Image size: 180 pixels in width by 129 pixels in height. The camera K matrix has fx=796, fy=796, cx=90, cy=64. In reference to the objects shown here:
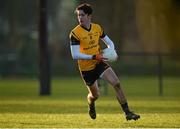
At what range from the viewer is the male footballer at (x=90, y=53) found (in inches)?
622

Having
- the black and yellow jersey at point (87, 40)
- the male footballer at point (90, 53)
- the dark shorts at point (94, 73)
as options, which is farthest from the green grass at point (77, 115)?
the black and yellow jersey at point (87, 40)

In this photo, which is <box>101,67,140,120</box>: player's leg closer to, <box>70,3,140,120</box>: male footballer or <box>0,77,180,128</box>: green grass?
<box>70,3,140,120</box>: male footballer

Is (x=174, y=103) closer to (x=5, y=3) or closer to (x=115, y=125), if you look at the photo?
(x=115, y=125)

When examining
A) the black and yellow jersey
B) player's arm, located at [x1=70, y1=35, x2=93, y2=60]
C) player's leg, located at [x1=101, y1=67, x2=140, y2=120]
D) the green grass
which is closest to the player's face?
the black and yellow jersey

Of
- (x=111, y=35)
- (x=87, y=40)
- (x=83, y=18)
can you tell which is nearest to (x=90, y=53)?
(x=87, y=40)

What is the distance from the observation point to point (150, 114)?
743 inches

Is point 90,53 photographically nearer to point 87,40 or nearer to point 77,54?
point 87,40

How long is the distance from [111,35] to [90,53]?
138 feet

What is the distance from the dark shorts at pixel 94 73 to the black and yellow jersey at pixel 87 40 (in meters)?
0.08

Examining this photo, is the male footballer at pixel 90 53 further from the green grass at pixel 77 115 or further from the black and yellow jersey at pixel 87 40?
the green grass at pixel 77 115

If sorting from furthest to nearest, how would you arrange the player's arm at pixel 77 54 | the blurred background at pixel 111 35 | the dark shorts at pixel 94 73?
the blurred background at pixel 111 35 < the dark shorts at pixel 94 73 < the player's arm at pixel 77 54

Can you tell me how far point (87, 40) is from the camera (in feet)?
52.5

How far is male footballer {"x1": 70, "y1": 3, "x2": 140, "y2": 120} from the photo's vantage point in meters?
15.8

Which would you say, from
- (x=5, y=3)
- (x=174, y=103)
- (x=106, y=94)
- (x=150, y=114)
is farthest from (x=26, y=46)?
(x=150, y=114)
